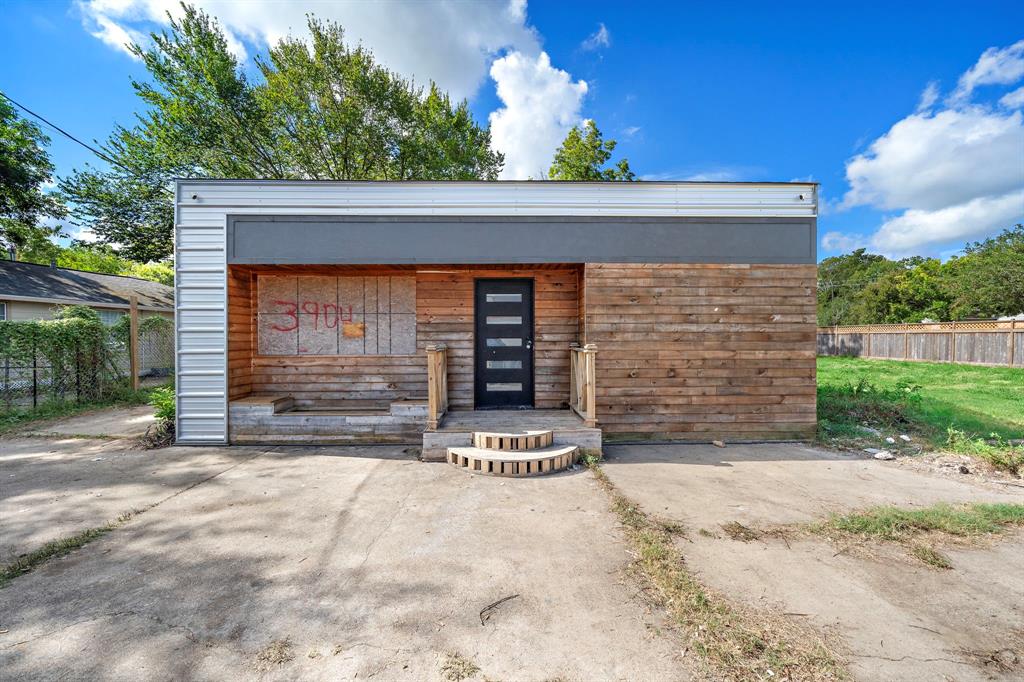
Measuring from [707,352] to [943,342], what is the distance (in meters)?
16.2

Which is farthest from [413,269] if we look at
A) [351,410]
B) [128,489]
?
[128,489]

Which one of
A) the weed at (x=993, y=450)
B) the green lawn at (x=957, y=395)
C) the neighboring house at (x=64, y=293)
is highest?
the neighboring house at (x=64, y=293)

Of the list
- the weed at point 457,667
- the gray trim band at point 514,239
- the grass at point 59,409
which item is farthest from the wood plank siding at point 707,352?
the grass at point 59,409

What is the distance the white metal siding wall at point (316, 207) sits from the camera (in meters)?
5.21

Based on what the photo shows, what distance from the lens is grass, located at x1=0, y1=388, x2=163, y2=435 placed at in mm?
6343

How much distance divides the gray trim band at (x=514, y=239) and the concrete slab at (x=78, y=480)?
106 inches

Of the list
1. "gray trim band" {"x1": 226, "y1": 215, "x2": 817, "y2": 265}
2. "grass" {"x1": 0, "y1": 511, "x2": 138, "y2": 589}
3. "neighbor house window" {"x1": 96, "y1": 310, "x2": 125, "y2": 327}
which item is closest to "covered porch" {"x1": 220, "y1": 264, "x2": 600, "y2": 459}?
"gray trim band" {"x1": 226, "y1": 215, "x2": 817, "y2": 265}

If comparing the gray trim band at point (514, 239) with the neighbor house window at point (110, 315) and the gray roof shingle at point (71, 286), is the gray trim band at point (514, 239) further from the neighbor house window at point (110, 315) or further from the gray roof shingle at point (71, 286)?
the neighbor house window at point (110, 315)

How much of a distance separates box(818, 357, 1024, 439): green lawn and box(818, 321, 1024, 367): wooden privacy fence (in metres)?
1.14

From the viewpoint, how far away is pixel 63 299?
10.9 metres

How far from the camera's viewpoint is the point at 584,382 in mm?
5230

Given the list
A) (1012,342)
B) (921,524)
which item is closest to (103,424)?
(921,524)

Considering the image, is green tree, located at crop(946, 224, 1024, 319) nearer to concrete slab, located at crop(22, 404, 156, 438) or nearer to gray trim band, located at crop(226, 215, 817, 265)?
gray trim band, located at crop(226, 215, 817, 265)

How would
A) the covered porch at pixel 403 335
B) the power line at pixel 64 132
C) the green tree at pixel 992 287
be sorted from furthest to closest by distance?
the green tree at pixel 992 287
the power line at pixel 64 132
the covered porch at pixel 403 335
